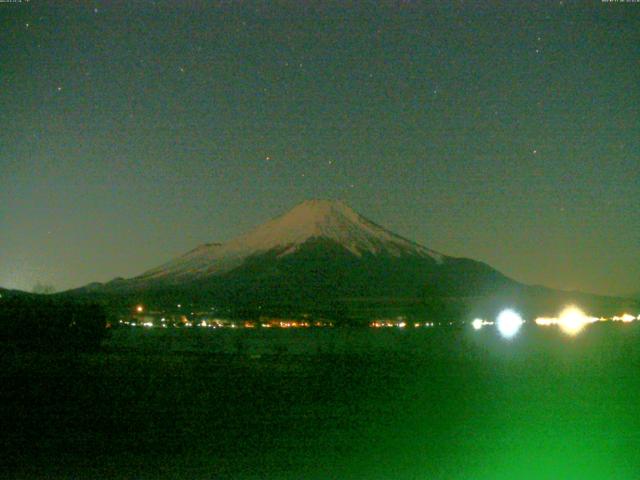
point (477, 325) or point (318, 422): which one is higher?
point (477, 325)

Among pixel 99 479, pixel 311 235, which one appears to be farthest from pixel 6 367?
pixel 311 235

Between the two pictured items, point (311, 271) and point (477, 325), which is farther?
point (311, 271)

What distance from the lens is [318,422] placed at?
46.3 feet

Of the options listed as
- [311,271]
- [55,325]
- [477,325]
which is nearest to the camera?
[55,325]

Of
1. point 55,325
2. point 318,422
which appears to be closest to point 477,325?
point 55,325

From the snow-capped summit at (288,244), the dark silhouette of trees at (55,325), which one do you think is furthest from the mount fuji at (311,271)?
the dark silhouette of trees at (55,325)

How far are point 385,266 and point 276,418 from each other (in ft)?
429

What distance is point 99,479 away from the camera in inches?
394

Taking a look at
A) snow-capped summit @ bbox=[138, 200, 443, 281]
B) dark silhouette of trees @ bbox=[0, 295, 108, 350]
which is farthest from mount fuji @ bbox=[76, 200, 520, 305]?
dark silhouette of trees @ bbox=[0, 295, 108, 350]

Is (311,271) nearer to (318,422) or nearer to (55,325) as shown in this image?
(55,325)

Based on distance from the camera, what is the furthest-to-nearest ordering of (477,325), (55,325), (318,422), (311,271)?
1. (311,271)
2. (477,325)
3. (55,325)
4. (318,422)

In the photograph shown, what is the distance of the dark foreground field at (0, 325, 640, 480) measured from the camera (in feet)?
35.4

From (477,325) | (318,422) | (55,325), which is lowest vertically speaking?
(318,422)

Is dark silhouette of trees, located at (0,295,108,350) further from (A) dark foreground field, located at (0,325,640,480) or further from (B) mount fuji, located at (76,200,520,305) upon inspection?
(B) mount fuji, located at (76,200,520,305)
